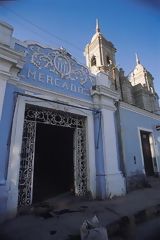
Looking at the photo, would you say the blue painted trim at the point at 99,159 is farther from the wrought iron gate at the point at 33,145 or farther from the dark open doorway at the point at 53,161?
the dark open doorway at the point at 53,161

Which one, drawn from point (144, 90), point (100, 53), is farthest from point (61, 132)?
point (144, 90)

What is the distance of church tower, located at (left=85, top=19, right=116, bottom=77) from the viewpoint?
23.6 meters

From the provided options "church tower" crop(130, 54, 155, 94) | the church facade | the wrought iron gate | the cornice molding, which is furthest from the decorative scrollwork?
"church tower" crop(130, 54, 155, 94)

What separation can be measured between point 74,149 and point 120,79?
886 inches

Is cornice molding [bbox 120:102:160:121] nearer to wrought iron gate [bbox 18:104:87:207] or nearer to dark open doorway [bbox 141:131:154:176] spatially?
dark open doorway [bbox 141:131:154:176]

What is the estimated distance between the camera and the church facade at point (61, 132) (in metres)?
4.73

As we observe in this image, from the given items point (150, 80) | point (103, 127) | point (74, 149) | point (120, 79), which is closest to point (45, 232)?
point (74, 149)

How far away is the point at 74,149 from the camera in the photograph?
6355 mm

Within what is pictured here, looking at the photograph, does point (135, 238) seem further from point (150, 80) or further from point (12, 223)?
point (150, 80)

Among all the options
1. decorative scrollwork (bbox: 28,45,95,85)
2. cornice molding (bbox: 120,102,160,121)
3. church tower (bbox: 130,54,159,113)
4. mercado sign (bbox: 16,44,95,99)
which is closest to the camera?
mercado sign (bbox: 16,44,95,99)

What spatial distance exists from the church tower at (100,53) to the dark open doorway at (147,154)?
50.9ft

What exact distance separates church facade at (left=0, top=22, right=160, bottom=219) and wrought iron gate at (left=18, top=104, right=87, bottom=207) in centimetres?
3

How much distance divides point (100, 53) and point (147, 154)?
18603 mm

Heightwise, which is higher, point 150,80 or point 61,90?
point 150,80
